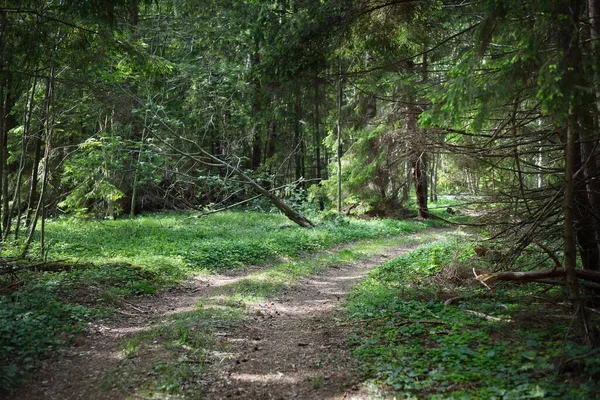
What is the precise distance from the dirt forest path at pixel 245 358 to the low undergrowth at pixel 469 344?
0.42m

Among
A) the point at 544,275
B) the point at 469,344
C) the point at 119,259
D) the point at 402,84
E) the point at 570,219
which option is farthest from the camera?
the point at 402,84

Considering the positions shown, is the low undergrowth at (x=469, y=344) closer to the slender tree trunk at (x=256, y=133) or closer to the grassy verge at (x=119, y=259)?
the grassy verge at (x=119, y=259)

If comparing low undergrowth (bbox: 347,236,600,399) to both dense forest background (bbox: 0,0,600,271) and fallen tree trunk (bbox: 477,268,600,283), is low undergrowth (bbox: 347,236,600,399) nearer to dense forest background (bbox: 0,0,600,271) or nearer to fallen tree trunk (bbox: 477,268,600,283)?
fallen tree trunk (bbox: 477,268,600,283)

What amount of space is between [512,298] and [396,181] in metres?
15.7

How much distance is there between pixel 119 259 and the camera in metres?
10.4

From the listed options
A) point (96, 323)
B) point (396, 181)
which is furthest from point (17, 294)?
point (396, 181)

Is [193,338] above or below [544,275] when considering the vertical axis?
below

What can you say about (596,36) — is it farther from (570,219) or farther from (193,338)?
(193,338)

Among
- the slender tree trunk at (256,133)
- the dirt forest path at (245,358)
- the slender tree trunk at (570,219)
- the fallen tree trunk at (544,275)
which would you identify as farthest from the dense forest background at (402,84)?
the dirt forest path at (245,358)

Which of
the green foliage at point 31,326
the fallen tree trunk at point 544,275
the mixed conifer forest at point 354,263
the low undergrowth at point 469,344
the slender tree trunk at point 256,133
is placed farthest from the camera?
the slender tree trunk at point 256,133

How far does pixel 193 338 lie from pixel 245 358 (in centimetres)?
86

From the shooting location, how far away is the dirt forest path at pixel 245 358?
4688mm

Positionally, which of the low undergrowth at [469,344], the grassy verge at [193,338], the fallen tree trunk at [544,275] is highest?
the fallen tree trunk at [544,275]

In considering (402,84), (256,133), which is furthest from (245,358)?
(256,133)
